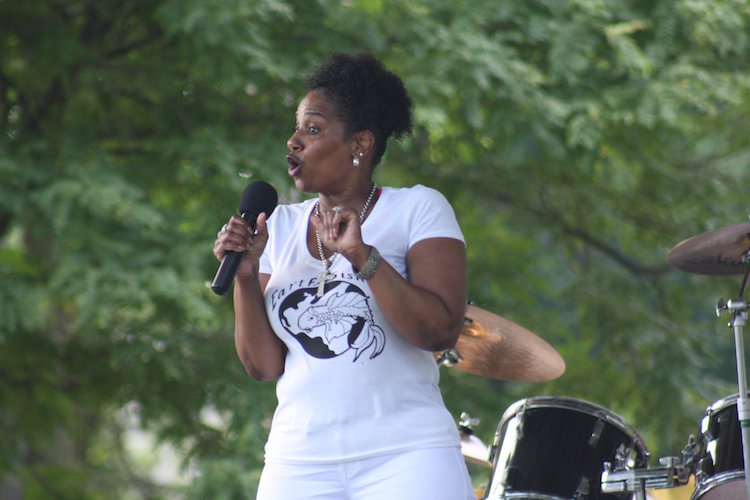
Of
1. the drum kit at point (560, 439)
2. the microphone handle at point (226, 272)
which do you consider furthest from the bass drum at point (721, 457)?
the microphone handle at point (226, 272)

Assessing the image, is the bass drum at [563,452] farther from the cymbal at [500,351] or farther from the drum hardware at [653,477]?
the drum hardware at [653,477]

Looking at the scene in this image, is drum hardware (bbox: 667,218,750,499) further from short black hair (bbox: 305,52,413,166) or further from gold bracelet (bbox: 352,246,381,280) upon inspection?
gold bracelet (bbox: 352,246,381,280)

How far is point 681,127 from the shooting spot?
634 centimetres

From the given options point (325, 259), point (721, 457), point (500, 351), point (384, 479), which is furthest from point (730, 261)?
point (384, 479)

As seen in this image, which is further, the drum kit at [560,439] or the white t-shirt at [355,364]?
the drum kit at [560,439]

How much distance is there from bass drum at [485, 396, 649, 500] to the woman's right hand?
183 cm

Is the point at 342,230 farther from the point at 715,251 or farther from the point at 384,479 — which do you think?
the point at 715,251

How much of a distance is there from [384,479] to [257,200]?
80 centimetres

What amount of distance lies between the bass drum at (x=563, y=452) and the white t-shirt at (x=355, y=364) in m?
1.64

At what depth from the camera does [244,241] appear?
2641 mm

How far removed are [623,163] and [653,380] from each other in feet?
4.65

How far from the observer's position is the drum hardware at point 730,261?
349 cm

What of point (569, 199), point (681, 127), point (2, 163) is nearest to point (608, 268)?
point (569, 199)

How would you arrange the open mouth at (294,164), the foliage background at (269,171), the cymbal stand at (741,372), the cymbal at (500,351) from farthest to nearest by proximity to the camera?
the foliage background at (269,171) < the cymbal at (500,351) < the cymbal stand at (741,372) < the open mouth at (294,164)
